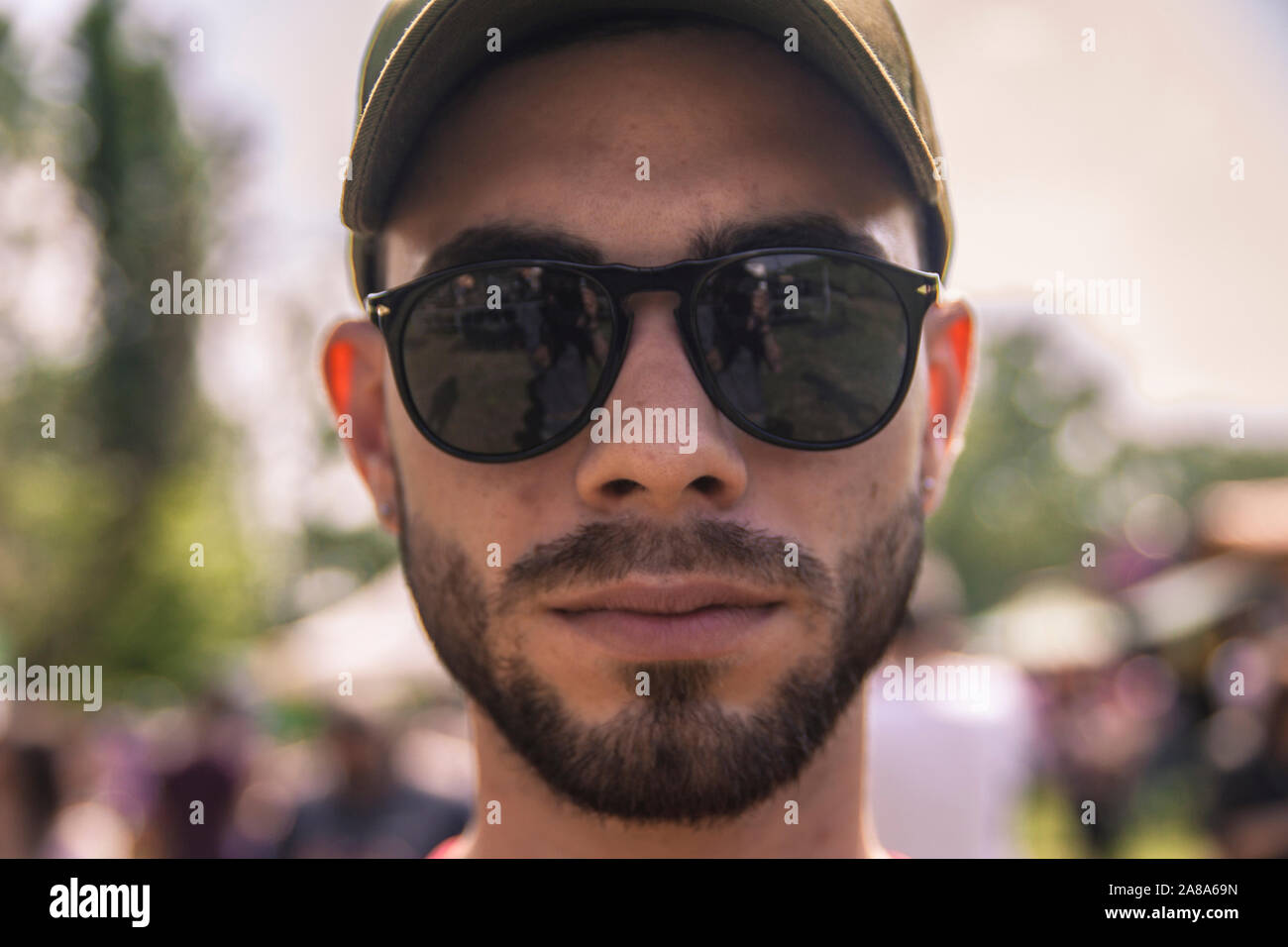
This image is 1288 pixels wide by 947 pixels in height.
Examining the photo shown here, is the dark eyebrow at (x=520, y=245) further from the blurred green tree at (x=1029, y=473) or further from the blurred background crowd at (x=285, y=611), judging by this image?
the blurred green tree at (x=1029, y=473)

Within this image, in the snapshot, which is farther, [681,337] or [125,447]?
[125,447]

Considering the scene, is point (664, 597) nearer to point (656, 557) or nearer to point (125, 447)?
point (656, 557)

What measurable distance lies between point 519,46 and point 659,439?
0.75 meters

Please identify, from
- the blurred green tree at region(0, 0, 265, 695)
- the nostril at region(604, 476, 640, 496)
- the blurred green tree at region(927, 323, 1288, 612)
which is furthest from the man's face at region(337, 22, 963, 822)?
the blurred green tree at region(927, 323, 1288, 612)

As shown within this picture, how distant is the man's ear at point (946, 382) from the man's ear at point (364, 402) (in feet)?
3.52

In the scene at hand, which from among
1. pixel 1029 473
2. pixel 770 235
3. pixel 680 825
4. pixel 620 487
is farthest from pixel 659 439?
pixel 1029 473

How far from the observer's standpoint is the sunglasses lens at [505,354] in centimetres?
139

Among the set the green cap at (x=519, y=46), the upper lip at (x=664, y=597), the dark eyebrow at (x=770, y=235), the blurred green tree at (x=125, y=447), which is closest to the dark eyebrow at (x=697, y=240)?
the dark eyebrow at (x=770, y=235)

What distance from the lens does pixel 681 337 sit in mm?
1396

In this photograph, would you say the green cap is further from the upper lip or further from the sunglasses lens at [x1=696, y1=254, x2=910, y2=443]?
the upper lip

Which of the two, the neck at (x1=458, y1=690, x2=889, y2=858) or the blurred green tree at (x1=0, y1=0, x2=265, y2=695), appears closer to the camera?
the neck at (x1=458, y1=690, x2=889, y2=858)

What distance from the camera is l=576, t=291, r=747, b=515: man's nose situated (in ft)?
4.38
